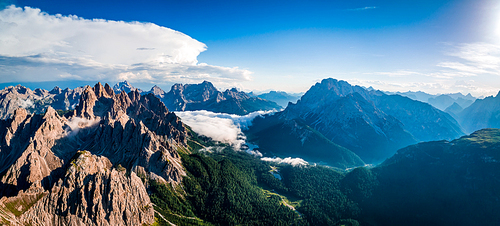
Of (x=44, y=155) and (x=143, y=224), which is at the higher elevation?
(x=44, y=155)

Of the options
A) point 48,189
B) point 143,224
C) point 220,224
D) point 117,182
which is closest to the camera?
point 48,189

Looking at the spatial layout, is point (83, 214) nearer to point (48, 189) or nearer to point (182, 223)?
point (48, 189)

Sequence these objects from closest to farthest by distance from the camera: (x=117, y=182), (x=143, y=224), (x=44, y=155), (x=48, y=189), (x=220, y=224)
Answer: (x=48, y=189), (x=117, y=182), (x=143, y=224), (x=44, y=155), (x=220, y=224)

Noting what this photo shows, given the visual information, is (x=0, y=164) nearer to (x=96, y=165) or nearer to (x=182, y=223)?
(x=96, y=165)

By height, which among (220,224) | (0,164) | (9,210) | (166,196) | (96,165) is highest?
(96,165)

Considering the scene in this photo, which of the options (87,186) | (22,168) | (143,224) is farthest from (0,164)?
(143,224)

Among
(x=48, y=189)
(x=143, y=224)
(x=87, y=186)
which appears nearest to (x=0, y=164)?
(x=48, y=189)

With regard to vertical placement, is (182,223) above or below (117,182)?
below

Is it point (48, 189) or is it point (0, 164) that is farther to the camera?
point (0, 164)

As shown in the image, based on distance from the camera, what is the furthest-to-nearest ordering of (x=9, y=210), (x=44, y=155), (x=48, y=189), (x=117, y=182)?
(x=44, y=155), (x=117, y=182), (x=48, y=189), (x=9, y=210)
